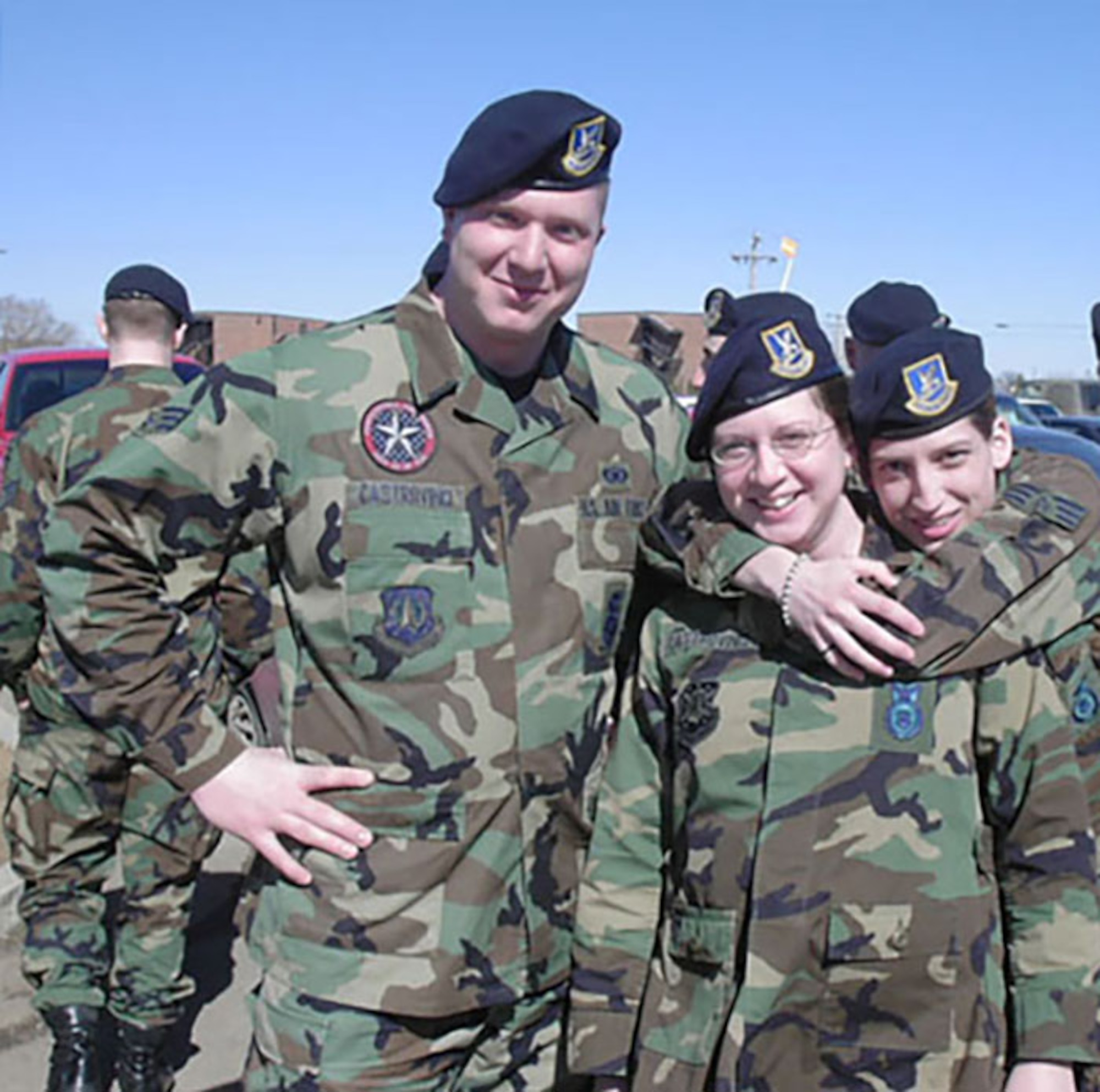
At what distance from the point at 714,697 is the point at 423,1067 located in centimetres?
76

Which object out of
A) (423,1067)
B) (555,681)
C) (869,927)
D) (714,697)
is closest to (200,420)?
(555,681)

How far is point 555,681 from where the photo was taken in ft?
6.98

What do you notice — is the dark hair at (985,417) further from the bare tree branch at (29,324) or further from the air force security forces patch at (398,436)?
the bare tree branch at (29,324)

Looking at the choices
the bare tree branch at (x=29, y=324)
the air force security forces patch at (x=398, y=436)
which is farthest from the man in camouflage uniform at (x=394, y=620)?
the bare tree branch at (x=29, y=324)

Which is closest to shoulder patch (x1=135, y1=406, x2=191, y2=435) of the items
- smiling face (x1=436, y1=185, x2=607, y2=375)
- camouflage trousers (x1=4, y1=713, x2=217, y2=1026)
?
smiling face (x1=436, y1=185, x2=607, y2=375)

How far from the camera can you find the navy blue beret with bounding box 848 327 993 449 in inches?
76.8

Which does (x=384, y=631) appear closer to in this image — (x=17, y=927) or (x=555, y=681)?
(x=555, y=681)

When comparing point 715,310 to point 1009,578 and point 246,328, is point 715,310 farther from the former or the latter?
point 246,328

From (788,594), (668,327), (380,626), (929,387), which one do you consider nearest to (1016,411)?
(668,327)

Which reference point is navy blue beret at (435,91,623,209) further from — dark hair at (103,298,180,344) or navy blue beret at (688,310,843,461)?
dark hair at (103,298,180,344)

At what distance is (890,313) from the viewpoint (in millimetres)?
3441

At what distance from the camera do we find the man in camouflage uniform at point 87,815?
3.83 meters

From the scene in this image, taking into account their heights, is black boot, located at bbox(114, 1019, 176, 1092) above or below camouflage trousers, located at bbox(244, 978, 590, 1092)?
below

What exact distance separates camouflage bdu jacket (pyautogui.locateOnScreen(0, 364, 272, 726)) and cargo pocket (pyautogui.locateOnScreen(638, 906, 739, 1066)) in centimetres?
206
